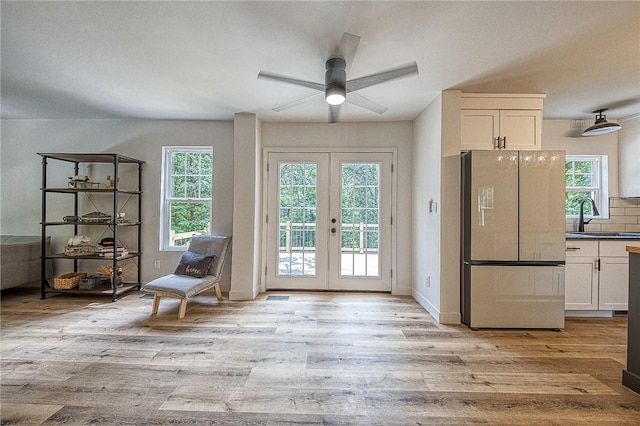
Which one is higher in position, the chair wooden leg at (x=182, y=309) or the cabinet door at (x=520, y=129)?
the cabinet door at (x=520, y=129)

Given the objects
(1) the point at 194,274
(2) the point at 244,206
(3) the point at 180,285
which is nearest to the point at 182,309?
(3) the point at 180,285

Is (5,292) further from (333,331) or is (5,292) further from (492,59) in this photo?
(492,59)

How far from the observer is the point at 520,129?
2975 millimetres

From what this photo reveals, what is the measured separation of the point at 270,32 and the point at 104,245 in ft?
11.0

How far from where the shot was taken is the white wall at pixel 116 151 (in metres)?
3.95

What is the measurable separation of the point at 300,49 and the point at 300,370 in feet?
7.81

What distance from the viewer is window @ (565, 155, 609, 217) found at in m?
3.67

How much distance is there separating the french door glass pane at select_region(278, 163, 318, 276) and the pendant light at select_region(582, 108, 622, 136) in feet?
11.0

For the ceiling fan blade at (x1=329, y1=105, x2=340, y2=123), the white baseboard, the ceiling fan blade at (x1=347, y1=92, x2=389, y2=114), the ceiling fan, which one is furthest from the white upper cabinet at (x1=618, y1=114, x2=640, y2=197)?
the ceiling fan blade at (x1=329, y1=105, x2=340, y2=123)

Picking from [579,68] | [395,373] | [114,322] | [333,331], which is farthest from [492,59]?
[114,322]

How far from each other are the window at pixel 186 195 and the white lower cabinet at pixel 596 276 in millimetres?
4452

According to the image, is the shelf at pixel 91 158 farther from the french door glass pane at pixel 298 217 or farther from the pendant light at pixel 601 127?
the pendant light at pixel 601 127

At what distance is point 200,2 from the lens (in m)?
1.70

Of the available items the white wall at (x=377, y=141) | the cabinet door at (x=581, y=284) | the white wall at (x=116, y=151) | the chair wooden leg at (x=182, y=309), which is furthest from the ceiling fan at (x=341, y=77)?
the cabinet door at (x=581, y=284)
